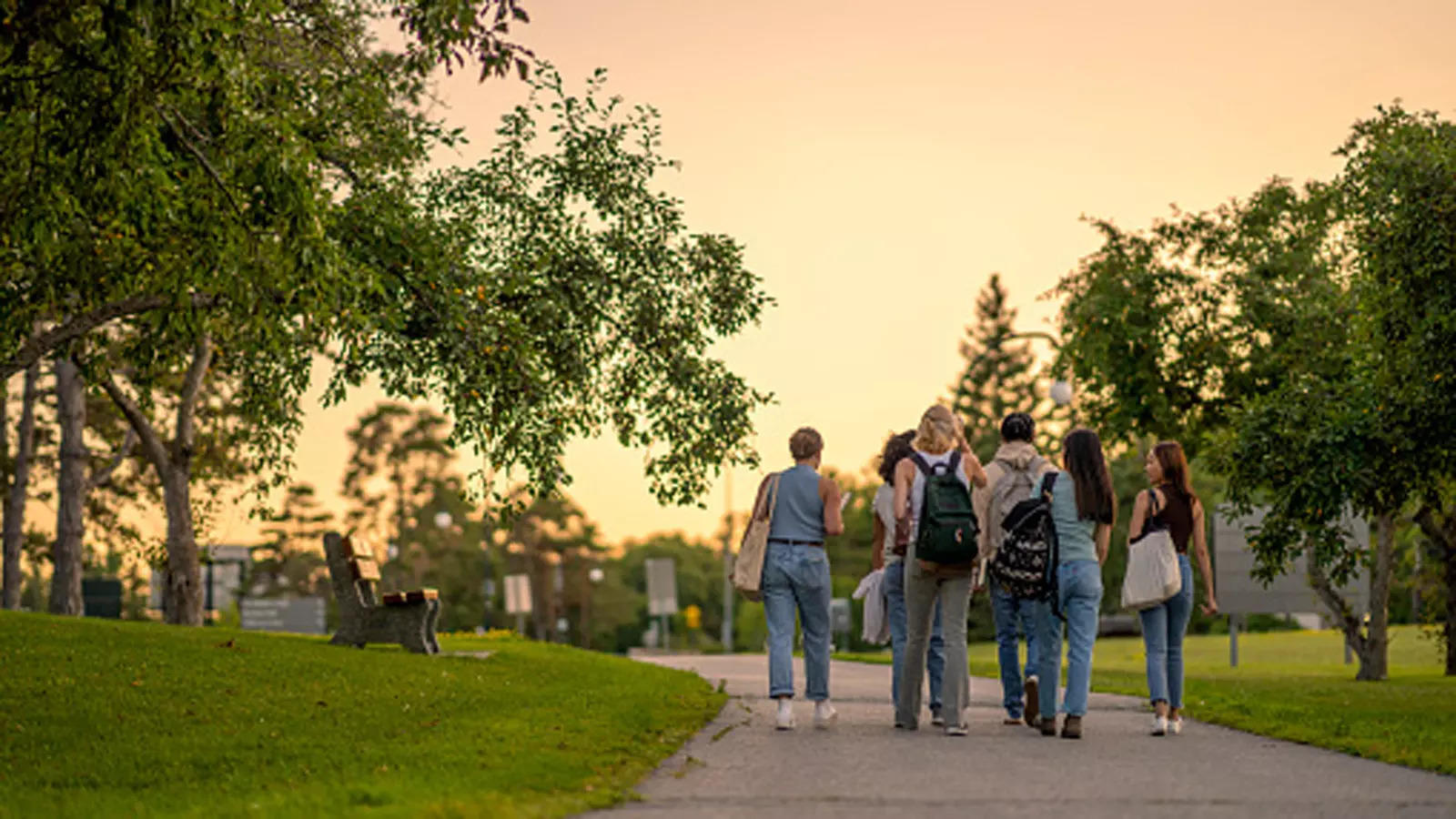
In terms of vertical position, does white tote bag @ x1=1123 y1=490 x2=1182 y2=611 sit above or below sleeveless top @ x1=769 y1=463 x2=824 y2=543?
below

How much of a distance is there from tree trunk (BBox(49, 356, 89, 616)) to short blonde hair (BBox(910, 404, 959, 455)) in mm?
23654

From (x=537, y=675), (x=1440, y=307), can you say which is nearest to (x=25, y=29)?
(x=537, y=675)

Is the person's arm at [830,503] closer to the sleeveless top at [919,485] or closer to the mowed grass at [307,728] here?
the sleeveless top at [919,485]

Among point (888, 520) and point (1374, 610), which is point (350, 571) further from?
point (1374, 610)

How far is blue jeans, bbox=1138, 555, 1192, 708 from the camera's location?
11703 mm

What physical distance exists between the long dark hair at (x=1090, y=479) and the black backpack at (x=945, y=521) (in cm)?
71

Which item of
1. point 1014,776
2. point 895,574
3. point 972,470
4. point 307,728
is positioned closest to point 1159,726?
point 895,574

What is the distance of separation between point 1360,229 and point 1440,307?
176 cm

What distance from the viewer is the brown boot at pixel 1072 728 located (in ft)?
36.5

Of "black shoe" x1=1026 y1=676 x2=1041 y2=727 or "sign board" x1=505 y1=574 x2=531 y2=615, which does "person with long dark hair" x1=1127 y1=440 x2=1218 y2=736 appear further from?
"sign board" x1=505 y1=574 x2=531 y2=615

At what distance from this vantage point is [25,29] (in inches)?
391

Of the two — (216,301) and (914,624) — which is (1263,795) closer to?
(914,624)

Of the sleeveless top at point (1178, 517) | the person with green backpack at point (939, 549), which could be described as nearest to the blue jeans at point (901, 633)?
the person with green backpack at point (939, 549)

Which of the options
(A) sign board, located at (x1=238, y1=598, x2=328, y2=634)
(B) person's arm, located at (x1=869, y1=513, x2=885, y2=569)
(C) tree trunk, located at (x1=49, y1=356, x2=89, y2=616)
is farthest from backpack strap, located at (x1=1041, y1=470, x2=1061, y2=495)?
(A) sign board, located at (x1=238, y1=598, x2=328, y2=634)
